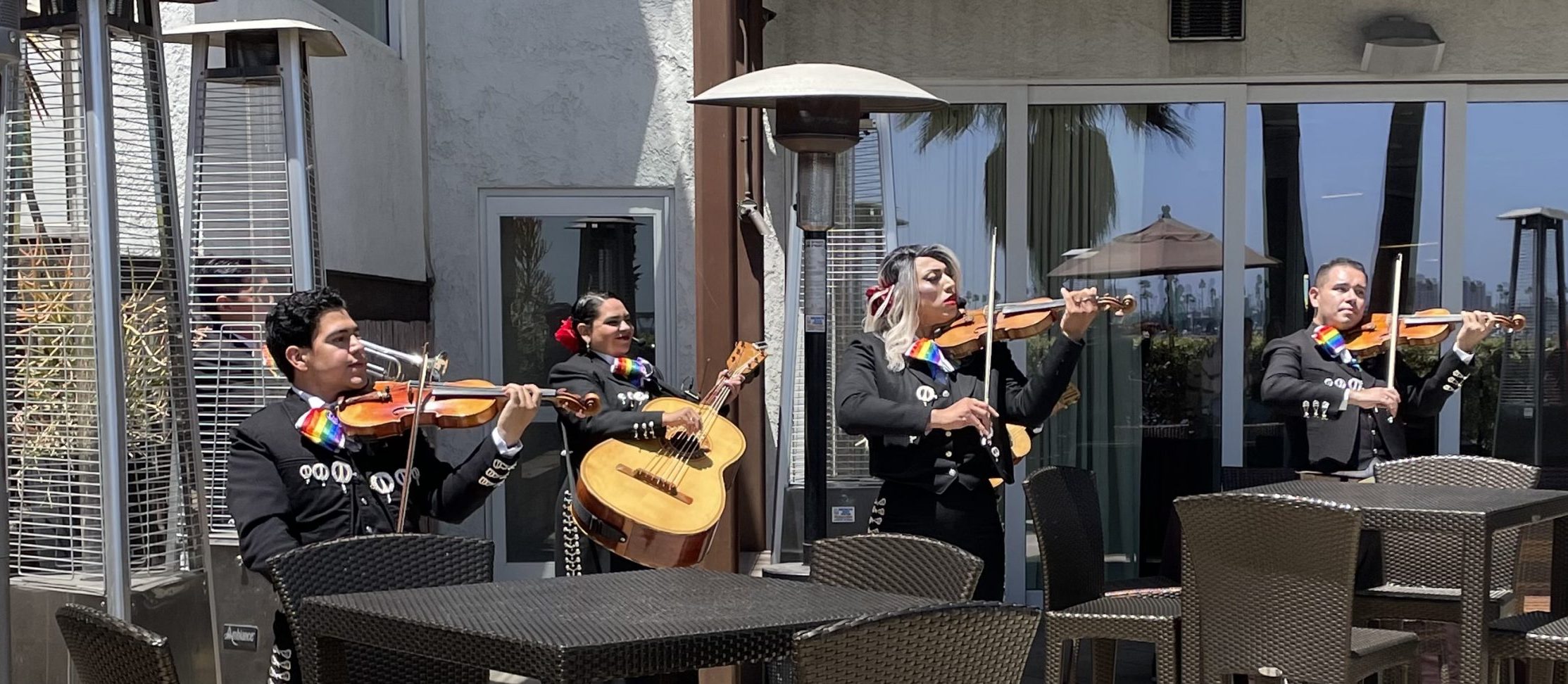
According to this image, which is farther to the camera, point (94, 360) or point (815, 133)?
point (815, 133)

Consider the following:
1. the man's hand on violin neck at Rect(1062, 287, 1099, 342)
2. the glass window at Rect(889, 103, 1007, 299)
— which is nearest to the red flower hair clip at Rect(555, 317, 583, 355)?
the man's hand on violin neck at Rect(1062, 287, 1099, 342)

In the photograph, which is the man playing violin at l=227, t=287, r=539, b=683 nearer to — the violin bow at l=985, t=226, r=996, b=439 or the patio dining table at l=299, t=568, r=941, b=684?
the patio dining table at l=299, t=568, r=941, b=684

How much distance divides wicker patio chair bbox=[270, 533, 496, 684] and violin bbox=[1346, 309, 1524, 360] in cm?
345

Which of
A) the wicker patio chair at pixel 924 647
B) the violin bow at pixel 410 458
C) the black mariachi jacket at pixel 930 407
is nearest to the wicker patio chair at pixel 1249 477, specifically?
the black mariachi jacket at pixel 930 407

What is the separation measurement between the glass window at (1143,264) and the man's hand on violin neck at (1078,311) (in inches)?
114

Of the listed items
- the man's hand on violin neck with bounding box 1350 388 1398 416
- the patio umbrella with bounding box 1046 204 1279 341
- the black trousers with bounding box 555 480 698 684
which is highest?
the patio umbrella with bounding box 1046 204 1279 341

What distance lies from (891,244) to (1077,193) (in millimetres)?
980

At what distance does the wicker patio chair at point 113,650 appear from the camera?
2.29 m

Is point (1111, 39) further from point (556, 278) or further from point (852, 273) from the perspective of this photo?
point (556, 278)

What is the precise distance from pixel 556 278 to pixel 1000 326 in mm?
2968

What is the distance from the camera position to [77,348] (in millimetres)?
3840

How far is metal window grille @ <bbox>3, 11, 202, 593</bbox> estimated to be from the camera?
3.76m

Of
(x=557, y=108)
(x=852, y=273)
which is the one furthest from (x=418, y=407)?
(x=557, y=108)

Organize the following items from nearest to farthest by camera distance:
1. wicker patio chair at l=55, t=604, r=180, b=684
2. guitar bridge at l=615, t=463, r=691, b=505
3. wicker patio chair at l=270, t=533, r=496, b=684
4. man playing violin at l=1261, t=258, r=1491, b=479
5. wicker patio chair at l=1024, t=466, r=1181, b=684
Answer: wicker patio chair at l=55, t=604, r=180, b=684 → wicker patio chair at l=270, t=533, r=496, b=684 → wicker patio chair at l=1024, t=466, r=1181, b=684 → guitar bridge at l=615, t=463, r=691, b=505 → man playing violin at l=1261, t=258, r=1491, b=479
